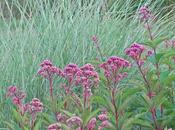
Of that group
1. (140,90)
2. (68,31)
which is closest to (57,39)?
(68,31)

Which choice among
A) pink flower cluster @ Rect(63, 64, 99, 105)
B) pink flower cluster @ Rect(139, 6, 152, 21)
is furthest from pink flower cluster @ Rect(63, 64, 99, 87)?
pink flower cluster @ Rect(139, 6, 152, 21)

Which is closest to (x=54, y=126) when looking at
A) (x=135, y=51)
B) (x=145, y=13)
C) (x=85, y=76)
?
(x=85, y=76)

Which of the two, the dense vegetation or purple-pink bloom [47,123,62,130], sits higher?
the dense vegetation

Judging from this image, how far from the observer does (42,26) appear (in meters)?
3.71

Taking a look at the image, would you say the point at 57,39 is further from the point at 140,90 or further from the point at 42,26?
the point at 140,90

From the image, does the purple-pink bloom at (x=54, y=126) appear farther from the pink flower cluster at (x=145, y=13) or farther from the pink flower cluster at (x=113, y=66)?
the pink flower cluster at (x=145, y=13)

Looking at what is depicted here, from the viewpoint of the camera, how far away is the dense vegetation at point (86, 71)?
62.6 inches

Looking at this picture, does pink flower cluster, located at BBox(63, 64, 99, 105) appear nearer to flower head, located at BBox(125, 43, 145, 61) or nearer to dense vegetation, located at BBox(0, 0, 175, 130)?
dense vegetation, located at BBox(0, 0, 175, 130)

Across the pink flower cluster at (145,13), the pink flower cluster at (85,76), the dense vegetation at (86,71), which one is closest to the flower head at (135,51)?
the dense vegetation at (86,71)

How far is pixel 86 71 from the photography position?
1516mm

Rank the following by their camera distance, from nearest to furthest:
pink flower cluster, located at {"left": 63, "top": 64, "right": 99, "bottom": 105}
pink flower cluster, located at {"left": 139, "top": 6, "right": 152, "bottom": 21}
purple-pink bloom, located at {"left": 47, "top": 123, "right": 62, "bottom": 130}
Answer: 1. purple-pink bloom, located at {"left": 47, "top": 123, "right": 62, "bottom": 130}
2. pink flower cluster, located at {"left": 63, "top": 64, "right": 99, "bottom": 105}
3. pink flower cluster, located at {"left": 139, "top": 6, "right": 152, "bottom": 21}

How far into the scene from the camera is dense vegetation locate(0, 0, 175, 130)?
1.59m

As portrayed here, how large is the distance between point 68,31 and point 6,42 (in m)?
0.47

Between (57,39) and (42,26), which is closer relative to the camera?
(57,39)
